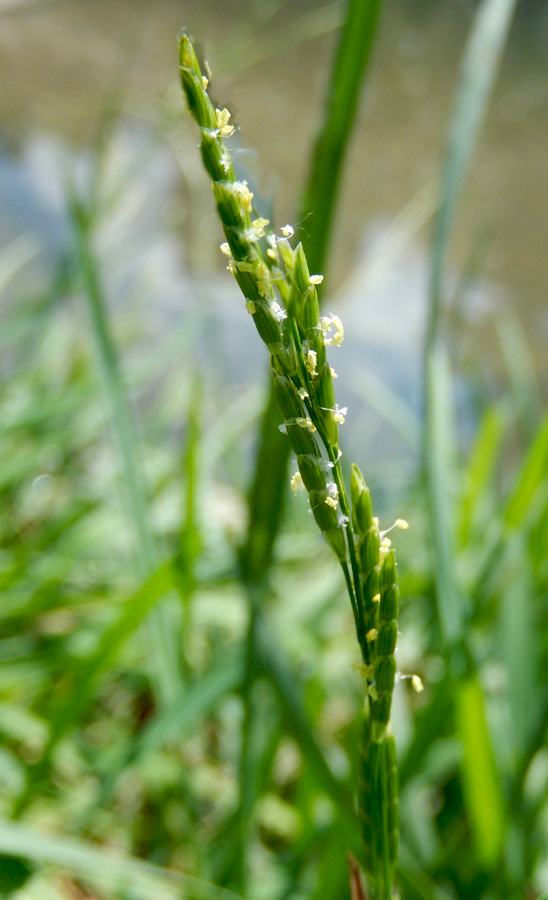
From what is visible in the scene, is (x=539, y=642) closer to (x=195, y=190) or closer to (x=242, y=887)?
(x=242, y=887)

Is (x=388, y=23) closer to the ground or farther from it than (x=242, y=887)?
farther from it

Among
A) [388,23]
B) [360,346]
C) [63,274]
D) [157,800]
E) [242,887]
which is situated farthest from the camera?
[388,23]

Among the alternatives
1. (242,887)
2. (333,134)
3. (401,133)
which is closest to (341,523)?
(333,134)

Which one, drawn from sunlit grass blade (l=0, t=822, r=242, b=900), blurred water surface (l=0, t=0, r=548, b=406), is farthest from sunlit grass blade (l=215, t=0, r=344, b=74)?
sunlit grass blade (l=0, t=822, r=242, b=900)

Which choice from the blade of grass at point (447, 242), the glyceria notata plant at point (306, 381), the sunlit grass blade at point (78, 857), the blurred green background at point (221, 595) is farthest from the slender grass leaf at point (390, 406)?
the glyceria notata plant at point (306, 381)

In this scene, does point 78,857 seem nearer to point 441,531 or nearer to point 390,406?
point 441,531

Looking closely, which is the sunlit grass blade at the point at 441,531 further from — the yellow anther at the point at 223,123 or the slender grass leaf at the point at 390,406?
the slender grass leaf at the point at 390,406
